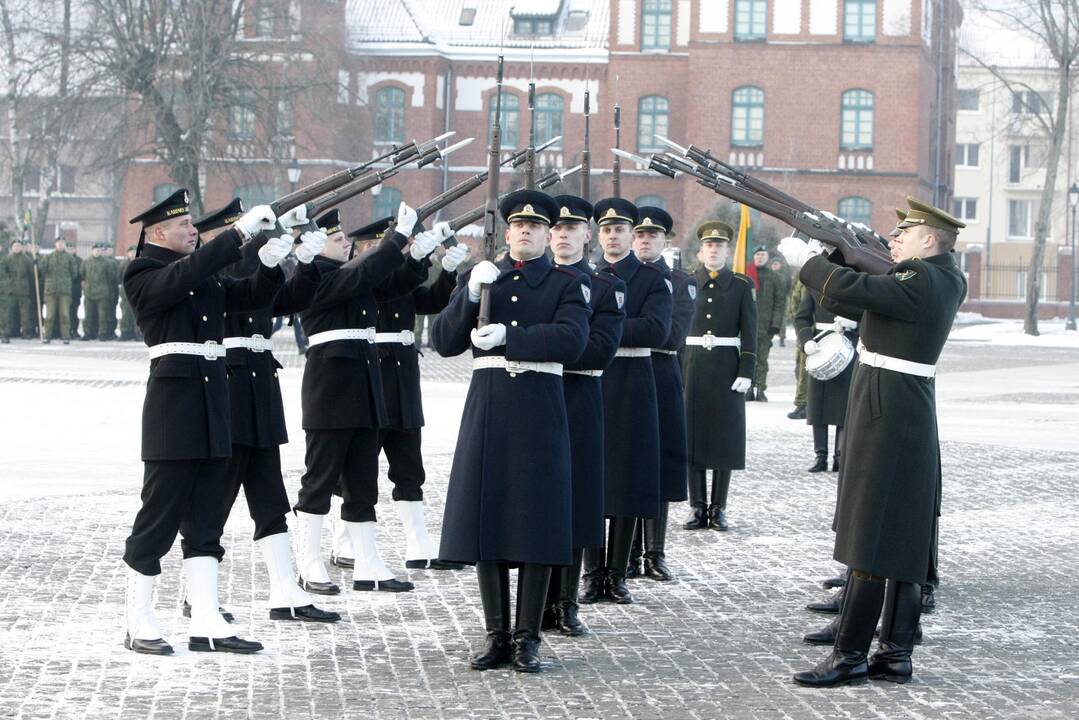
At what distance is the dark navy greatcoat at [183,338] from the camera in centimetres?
755

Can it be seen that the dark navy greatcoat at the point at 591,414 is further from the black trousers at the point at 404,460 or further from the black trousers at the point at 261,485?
the black trousers at the point at 404,460

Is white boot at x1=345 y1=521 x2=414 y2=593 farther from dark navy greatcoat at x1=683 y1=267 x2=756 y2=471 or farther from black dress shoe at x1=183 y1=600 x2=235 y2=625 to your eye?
dark navy greatcoat at x1=683 y1=267 x2=756 y2=471

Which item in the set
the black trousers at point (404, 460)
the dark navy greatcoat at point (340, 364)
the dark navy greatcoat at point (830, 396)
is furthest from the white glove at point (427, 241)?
the dark navy greatcoat at point (830, 396)

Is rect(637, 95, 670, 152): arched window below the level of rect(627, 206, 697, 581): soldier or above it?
above

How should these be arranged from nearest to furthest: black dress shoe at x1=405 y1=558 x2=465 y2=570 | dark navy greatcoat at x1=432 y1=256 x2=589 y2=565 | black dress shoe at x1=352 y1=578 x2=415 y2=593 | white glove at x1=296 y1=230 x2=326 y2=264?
dark navy greatcoat at x1=432 y1=256 x2=589 y2=565 < white glove at x1=296 y1=230 x2=326 y2=264 < black dress shoe at x1=352 y1=578 x2=415 y2=593 < black dress shoe at x1=405 y1=558 x2=465 y2=570

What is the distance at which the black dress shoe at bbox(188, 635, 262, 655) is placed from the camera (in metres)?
7.74

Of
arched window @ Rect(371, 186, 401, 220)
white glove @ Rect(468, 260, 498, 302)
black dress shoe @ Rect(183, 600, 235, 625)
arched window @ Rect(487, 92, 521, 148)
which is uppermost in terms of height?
arched window @ Rect(487, 92, 521, 148)

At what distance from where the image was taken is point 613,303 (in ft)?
26.8

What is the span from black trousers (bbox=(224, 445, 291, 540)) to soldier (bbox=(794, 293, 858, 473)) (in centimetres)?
621

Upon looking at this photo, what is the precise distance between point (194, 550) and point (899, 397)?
127 inches

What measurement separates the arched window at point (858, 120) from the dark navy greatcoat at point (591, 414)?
157ft

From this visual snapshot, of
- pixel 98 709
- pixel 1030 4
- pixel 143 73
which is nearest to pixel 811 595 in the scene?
pixel 98 709

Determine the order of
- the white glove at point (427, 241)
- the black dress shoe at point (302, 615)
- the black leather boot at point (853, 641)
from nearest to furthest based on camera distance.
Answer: the black leather boot at point (853, 641)
the black dress shoe at point (302, 615)
the white glove at point (427, 241)

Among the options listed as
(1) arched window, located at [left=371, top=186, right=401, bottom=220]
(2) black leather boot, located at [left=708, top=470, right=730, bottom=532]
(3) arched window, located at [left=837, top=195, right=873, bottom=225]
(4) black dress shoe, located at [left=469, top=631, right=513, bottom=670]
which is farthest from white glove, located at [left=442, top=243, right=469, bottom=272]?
(1) arched window, located at [left=371, top=186, right=401, bottom=220]
